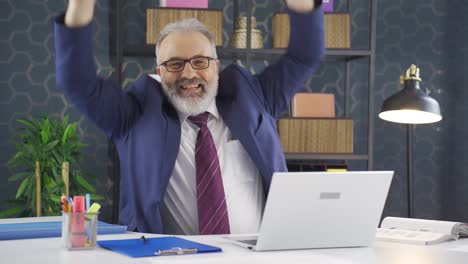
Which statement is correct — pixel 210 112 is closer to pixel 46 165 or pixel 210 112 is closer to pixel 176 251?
pixel 176 251

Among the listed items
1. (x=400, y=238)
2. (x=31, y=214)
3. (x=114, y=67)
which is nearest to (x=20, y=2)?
(x=114, y=67)

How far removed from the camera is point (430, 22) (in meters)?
4.71

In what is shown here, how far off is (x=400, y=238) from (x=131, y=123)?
3.54 ft

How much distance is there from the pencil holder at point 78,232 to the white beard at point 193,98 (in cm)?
93

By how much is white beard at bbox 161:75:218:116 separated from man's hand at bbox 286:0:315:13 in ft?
1.38

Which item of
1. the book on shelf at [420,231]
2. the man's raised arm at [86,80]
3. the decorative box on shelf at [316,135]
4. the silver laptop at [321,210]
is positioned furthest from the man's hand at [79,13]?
the decorative box on shelf at [316,135]

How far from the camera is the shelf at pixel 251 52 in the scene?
4.14m

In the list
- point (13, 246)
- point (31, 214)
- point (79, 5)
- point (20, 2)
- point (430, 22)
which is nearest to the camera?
point (13, 246)

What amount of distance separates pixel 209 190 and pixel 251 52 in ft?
5.93

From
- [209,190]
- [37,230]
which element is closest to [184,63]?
[209,190]

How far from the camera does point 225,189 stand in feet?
8.42

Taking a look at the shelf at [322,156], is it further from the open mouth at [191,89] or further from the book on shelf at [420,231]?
the book on shelf at [420,231]

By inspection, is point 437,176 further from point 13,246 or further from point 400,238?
point 13,246

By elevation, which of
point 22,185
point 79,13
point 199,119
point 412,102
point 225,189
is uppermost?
point 79,13
